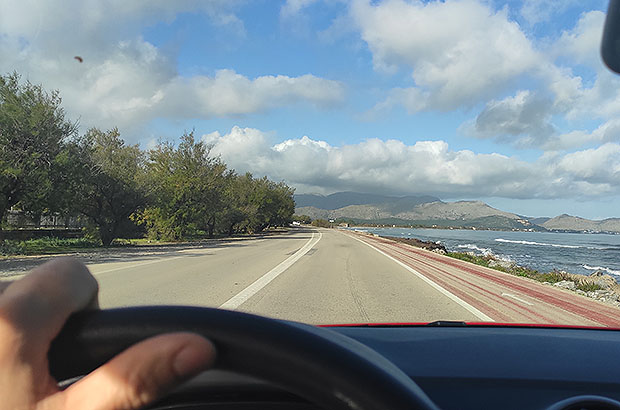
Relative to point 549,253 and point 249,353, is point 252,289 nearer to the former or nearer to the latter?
point 249,353

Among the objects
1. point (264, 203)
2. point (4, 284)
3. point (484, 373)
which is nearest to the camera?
point (4, 284)

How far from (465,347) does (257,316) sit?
2097 millimetres

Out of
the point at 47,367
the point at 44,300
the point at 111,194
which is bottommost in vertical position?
the point at 47,367

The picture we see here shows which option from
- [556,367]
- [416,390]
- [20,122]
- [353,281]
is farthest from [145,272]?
[416,390]

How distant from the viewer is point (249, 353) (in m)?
0.83

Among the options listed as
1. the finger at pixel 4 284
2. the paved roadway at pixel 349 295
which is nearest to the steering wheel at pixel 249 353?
the finger at pixel 4 284

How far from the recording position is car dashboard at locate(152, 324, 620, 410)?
110cm

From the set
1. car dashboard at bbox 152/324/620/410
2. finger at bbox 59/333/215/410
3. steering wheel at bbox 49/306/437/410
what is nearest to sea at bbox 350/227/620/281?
car dashboard at bbox 152/324/620/410

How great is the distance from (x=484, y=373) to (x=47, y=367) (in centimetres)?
188

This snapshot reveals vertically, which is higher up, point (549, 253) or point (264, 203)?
point (264, 203)

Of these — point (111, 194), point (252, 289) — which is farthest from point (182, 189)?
point (252, 289)

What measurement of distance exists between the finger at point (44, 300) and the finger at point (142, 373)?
0.36ft

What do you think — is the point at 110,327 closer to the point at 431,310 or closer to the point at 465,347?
the point at 465,347

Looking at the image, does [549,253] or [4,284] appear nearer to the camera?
[4,284]
